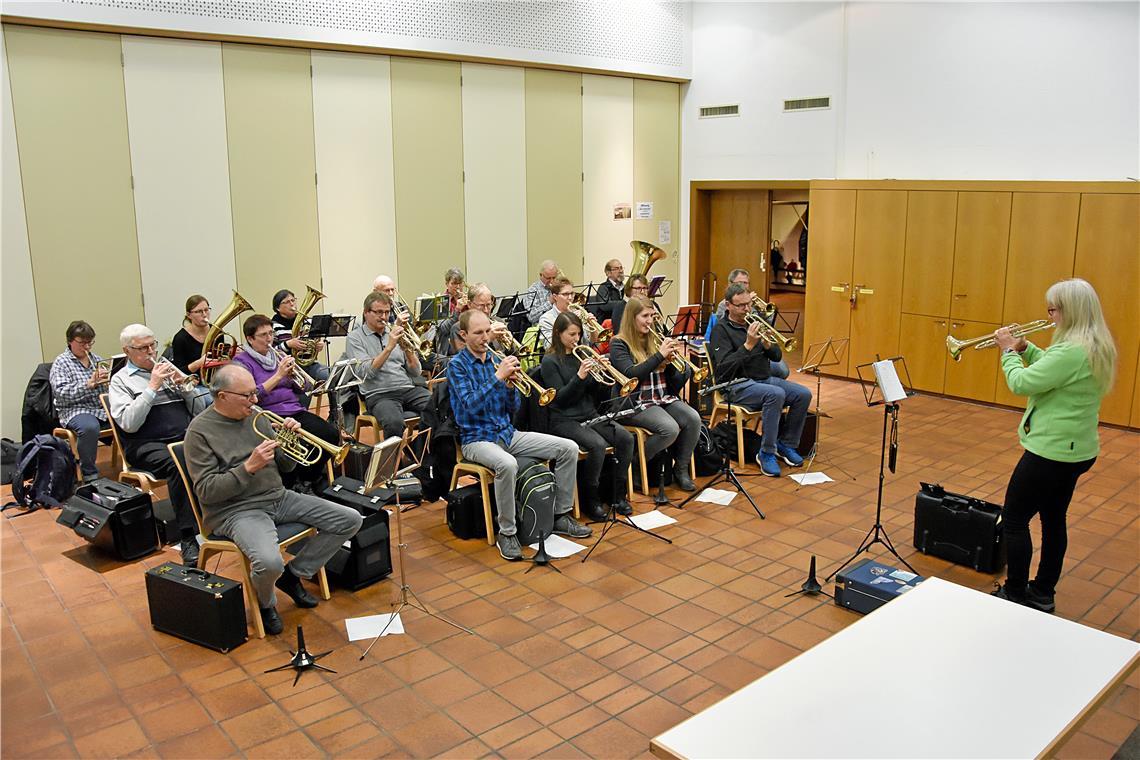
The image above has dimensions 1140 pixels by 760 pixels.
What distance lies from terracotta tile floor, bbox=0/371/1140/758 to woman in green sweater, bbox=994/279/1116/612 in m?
0.62

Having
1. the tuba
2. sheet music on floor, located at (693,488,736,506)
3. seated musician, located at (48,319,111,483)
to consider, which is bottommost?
sheet music on floor, located at (693,488,736,506)

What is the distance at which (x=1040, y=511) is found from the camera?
4.43m

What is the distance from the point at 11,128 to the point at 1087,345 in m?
7.49

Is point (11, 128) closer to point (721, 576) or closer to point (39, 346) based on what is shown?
point (39, 346)

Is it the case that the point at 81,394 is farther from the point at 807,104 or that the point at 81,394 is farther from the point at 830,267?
the point at 807,104

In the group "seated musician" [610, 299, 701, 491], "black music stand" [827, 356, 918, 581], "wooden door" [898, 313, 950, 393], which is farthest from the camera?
"wooden door" [898, 313, 950, 393]

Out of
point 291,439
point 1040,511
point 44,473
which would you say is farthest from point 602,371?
point 44,473

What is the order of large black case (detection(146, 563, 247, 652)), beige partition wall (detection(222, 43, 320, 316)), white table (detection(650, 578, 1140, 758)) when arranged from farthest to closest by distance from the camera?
beige partition wall (detection(222, 43, 320, 316)), large black case (detection(146, 563, 247, 652)), white table (detection(650, 578, 1140, 758))

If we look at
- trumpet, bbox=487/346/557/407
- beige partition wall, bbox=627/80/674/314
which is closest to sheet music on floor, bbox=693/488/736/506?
trumpet, bbox=487/346/557/407

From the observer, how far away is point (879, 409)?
8.72 metres

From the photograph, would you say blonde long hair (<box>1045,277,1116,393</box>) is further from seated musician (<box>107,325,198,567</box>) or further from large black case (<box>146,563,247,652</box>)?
seated musician (<box>107,325,198,567</box>)

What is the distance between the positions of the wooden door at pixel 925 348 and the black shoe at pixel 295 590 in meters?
6.60

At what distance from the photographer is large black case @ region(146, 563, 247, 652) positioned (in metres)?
4.25

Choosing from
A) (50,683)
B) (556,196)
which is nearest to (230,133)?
(556,196)
